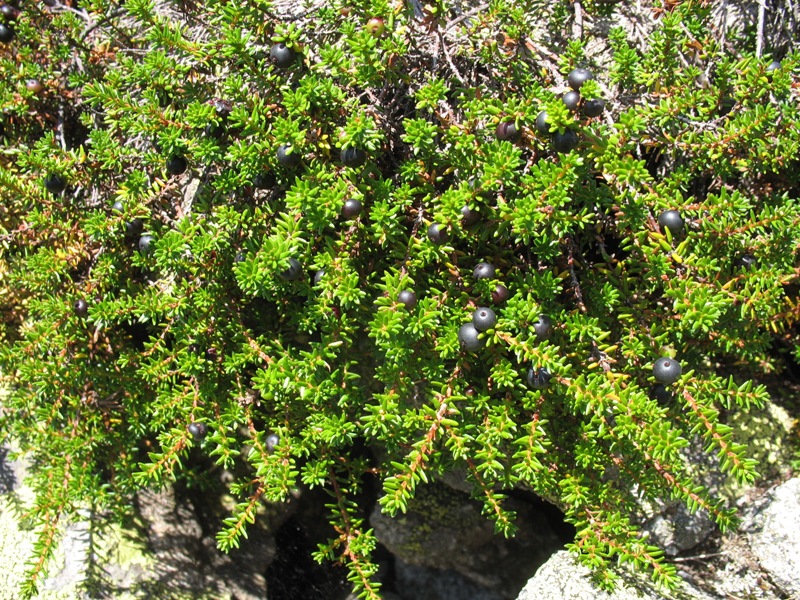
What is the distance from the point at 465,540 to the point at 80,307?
2751 mm

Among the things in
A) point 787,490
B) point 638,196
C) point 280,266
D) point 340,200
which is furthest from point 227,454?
point 787,490

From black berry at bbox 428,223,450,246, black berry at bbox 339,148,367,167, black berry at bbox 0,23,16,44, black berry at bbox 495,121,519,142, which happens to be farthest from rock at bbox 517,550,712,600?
black berry at bbox 0,23,16,44

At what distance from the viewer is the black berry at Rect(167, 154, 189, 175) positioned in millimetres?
3086

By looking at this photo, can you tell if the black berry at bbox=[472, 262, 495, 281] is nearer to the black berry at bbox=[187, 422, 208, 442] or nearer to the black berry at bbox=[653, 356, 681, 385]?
the black berry at bbox=[653, 356, 681, 385]

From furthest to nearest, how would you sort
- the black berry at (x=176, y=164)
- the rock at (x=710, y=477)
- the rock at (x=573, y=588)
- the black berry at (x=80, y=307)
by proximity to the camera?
the rock at (x=710, y=477), the black berry at (x=80, y=307), the black berry at (x=176, y=164), the rock at (x=573, y=588)

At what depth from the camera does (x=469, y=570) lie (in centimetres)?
448

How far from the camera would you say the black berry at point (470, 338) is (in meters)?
2.63

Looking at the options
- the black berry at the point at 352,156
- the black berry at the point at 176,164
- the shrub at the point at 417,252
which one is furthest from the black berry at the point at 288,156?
the black berry at the point at 176,164

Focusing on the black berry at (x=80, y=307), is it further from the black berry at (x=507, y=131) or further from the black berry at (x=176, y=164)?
the black berry at (x=507, y=131)

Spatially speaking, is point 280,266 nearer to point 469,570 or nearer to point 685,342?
point 685,342

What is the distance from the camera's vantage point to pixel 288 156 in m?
2.78

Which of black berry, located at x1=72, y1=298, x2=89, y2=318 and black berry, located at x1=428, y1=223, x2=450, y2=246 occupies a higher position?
black berry, located at x1=428, y1=223, x2=450, y2=246

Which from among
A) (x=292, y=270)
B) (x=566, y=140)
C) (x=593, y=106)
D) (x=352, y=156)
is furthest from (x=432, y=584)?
(x=593, y=106)

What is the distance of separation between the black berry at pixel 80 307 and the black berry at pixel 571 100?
2.42 metres
